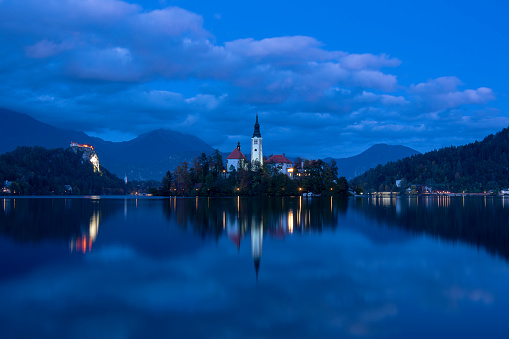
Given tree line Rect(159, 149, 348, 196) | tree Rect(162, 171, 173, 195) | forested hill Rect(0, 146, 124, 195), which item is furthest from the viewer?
forested hill Rect(0, 146, 124, 195)

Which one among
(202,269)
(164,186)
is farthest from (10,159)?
(202,269)

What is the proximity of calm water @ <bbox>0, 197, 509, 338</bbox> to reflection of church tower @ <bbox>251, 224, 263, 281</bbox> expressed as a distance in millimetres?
129

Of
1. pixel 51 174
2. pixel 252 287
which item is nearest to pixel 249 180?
pixel 252 287

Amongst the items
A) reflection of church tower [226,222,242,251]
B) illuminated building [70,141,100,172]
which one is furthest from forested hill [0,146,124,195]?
reflection of church tower [226,222,242,251]

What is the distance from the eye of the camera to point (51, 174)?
16025 cm

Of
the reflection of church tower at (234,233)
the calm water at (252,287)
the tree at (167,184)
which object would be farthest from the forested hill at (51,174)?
the calm water at (252,287)

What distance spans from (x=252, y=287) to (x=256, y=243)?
27.3 ft

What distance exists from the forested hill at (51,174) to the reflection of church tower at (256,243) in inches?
5321

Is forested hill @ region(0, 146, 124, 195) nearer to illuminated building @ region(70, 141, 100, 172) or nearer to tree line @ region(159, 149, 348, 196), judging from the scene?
illuminated building @ region(70, 141, 100, 172)

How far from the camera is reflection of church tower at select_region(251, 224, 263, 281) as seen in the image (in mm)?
15797

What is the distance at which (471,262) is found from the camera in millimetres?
15047

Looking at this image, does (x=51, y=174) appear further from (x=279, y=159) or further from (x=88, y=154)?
(x=279, y=159)

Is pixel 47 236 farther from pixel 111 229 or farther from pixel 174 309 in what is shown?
pixel 174 309

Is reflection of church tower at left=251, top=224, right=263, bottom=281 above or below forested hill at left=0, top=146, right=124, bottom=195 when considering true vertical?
below
